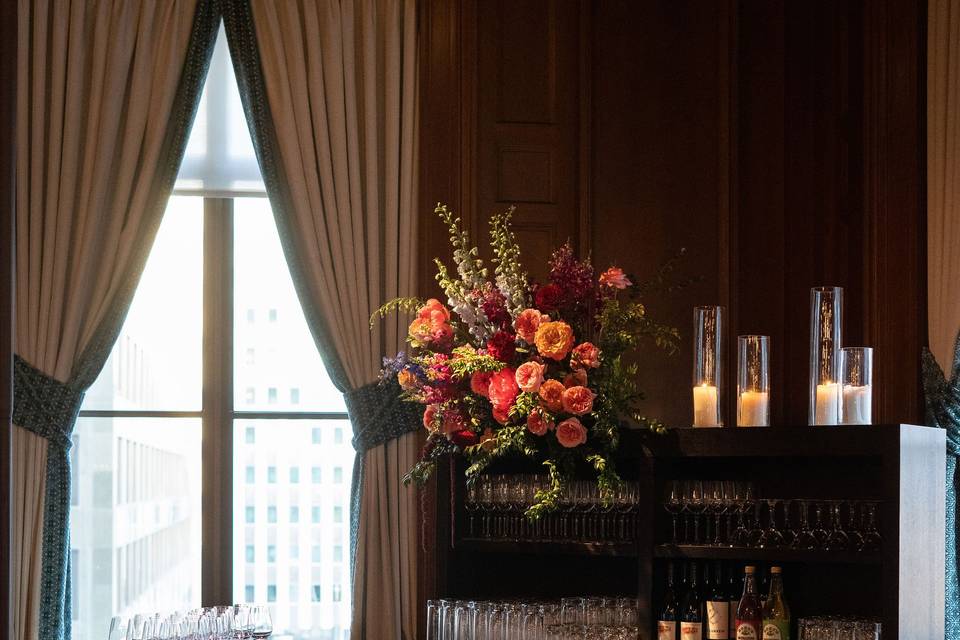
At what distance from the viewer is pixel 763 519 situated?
3.90 m

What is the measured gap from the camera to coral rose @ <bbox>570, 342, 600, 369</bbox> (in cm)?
384

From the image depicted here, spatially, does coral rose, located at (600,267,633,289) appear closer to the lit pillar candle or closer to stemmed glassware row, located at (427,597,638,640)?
the lit pillar candle

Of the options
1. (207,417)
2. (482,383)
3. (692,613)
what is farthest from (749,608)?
(207,417)

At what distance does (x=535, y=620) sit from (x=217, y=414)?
203cm

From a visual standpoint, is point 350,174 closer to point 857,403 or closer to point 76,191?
point 76,191

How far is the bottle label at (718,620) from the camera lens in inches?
150

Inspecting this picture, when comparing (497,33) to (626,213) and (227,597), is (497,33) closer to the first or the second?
(626,213)

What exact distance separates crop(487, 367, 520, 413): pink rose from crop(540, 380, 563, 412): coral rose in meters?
0.11

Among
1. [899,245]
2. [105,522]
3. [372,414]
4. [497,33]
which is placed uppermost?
[497,33]

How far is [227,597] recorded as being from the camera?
5250mm

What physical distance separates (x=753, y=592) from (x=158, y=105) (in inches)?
124

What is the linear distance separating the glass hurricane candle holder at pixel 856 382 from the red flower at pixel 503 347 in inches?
41.3

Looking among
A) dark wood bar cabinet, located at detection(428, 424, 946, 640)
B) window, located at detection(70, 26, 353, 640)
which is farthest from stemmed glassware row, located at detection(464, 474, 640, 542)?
window, located at detection(70, 26, 353, 640)

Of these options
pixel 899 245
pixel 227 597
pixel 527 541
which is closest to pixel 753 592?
pixel 527 541
